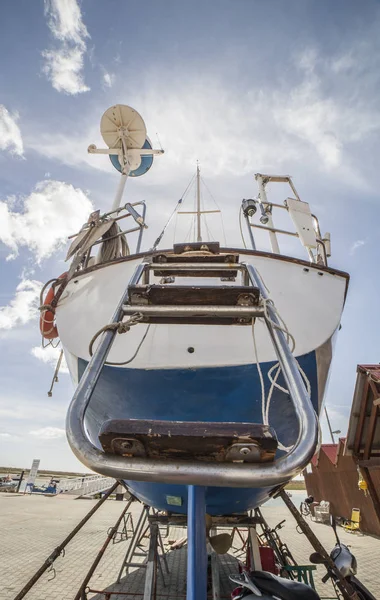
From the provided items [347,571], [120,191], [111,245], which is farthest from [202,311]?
[120,191]

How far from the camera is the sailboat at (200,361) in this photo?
3.02ft

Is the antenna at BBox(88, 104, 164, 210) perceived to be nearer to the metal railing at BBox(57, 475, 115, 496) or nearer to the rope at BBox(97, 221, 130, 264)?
the rope at BBox(97, 221, 130, 264)

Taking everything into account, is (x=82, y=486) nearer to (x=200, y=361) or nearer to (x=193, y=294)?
(x=200, y=361)

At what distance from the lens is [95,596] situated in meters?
5.81

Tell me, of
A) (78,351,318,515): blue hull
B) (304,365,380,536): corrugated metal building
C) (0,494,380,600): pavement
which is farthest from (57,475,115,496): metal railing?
(78,351,318,515): blue hull

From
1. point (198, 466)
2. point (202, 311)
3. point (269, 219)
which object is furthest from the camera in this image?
point (269, 219)

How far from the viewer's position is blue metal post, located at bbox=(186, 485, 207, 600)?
1.63 m

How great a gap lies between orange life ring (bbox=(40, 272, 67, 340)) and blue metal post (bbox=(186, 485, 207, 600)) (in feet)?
8.76

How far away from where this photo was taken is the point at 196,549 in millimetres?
1792

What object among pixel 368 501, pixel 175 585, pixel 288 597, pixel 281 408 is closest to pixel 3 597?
pixel 175 585

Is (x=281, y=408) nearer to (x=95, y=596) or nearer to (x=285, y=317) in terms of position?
(x=285, y=317)

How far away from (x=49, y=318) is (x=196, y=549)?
3.31m

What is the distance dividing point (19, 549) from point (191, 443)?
1133 centimetres

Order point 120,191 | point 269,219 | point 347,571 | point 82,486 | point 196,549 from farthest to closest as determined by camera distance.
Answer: point 82,486, point 120,191, point 269,219, point 347,571, point 196,549
